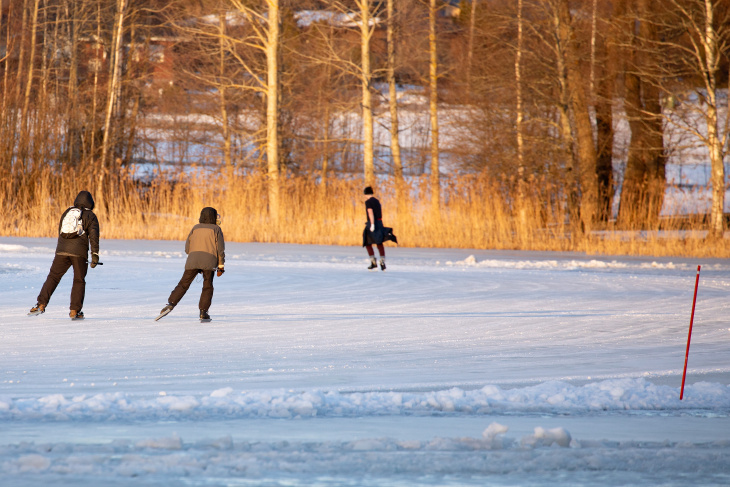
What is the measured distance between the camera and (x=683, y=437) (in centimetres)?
507

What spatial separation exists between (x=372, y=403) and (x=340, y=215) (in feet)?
58.2

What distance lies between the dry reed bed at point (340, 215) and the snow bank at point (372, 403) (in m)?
15.2

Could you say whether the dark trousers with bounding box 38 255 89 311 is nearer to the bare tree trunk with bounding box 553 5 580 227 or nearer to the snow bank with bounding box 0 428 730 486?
the snow bank with bounding box 0 428 730 486

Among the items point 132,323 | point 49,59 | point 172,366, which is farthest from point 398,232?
point 49,59

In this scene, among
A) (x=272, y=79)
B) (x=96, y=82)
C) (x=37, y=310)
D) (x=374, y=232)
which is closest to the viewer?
(x=37, y=310)

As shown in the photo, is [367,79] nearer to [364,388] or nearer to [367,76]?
[367,76]

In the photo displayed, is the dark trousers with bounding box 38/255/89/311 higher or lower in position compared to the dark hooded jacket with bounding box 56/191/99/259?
lower

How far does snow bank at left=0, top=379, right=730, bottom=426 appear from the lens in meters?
5.35

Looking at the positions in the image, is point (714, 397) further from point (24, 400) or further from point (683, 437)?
point (24, 400)

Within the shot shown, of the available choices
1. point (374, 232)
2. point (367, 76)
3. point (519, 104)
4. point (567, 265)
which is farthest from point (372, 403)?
point (519, 104)

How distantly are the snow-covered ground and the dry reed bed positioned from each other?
935cm

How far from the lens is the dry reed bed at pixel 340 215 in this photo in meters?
22.0

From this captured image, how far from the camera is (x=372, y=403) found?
224 inches

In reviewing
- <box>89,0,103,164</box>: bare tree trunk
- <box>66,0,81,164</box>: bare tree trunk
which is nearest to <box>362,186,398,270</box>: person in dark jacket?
<box>66,0,81,164</box>: bare tree trunk
